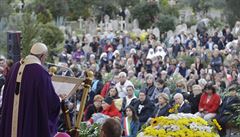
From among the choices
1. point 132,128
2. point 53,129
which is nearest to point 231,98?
point 132,128

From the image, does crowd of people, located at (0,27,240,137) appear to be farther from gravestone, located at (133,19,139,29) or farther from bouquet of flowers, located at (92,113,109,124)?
gravestone, located at (133,19,139,29)

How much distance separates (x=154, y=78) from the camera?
18.0 meters

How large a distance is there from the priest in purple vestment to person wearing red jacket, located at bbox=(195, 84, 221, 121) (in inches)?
212

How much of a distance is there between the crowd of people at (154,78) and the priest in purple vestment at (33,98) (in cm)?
80

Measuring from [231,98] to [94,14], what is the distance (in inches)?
1132

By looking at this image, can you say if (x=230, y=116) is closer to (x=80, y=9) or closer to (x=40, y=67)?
(x=40, y=67)

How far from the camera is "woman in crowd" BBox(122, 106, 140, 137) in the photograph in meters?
11.9

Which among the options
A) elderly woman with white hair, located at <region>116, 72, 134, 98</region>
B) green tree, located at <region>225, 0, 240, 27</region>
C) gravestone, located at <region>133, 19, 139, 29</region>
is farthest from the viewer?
gravestone, located at <region>133, 19, 139, 29</region>

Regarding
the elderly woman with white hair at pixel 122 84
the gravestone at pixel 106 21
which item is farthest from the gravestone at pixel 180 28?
the elderly woman with white hair at pixel 122 84

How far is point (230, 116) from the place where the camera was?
12.5 meters

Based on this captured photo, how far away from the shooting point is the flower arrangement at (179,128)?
8.19 m

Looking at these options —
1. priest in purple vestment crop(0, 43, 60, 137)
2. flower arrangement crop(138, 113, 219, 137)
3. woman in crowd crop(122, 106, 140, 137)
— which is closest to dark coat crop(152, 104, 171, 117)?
woman in crowd crop(122, 106, 140, 137)

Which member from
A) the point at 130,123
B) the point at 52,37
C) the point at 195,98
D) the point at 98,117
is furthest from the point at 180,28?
the point at 130,123

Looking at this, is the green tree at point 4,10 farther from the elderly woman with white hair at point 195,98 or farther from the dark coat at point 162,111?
the dark coat at point 162,111
